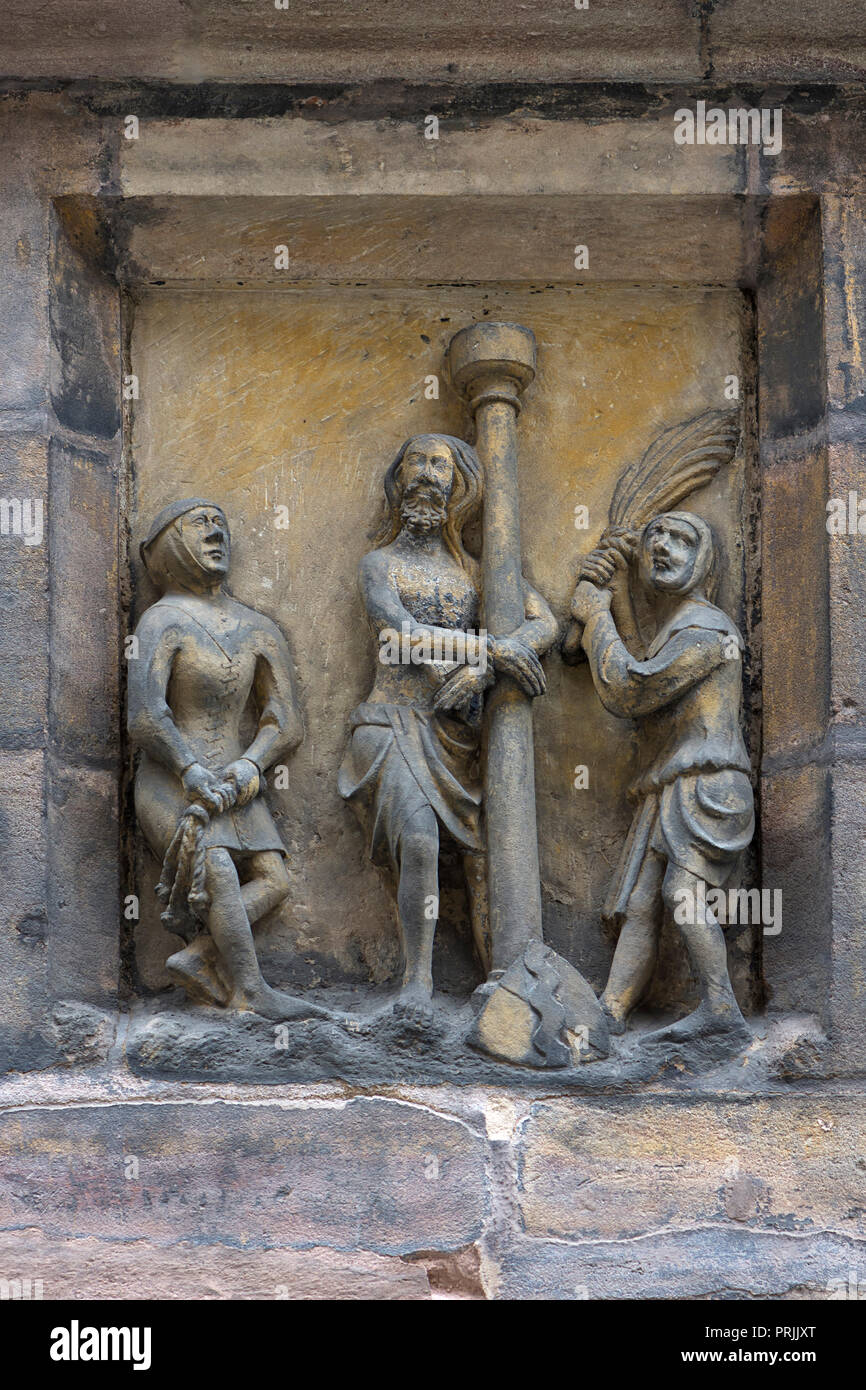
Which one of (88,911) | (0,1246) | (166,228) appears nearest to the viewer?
(0,1246)

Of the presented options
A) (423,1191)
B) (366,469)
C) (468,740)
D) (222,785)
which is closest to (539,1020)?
(423,1191)

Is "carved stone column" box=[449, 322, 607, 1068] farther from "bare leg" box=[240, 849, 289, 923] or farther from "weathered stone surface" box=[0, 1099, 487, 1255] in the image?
"bare leg" box=[240, 849, 289, 923]

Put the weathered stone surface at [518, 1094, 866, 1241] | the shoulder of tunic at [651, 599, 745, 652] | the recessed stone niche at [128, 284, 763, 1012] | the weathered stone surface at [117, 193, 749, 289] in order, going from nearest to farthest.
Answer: the weathered stone surface at [518, 1094, 866, 1241], the shoulder of tunic at [651, 599, 745, 652], the recessed stone niche at [128, 284, 763, 1012], the weathered stone surface at [117, 193, 749, 289]

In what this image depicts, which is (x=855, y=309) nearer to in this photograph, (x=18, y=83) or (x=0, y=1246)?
(x=18, y=83)

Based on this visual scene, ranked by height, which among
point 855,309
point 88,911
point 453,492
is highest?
point 855,309

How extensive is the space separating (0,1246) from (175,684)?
1.60 m

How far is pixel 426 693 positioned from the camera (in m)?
6.25

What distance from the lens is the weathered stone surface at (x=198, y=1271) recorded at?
5723 mm

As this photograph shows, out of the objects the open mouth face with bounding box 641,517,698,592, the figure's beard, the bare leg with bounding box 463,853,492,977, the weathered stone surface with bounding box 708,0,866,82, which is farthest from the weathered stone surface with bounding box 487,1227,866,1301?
the weathered stone surface with bounding box 708,0,866,82

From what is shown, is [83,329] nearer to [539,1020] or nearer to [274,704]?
[274,704]

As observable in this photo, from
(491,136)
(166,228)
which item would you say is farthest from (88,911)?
(491,136)

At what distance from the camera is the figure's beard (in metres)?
6.40

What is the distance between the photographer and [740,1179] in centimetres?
586

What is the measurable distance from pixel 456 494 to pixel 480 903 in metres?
1.20
